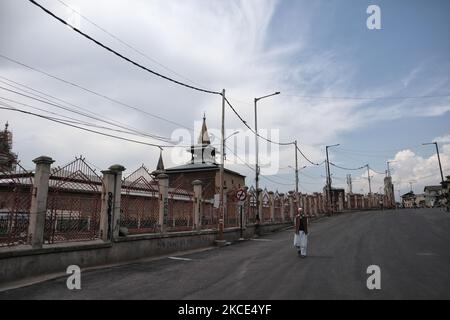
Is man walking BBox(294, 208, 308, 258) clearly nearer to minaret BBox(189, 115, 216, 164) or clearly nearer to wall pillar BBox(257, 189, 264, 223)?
wall pillar BBox(257, 189, 264, 223)

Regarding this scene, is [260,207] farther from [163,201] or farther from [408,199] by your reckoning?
[408,199]

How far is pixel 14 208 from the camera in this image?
9.28 metres

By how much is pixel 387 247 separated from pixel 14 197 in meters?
13.3

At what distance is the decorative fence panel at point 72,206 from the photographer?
10.3 metres

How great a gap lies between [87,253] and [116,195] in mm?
2336

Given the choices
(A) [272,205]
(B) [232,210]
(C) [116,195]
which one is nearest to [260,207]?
(A) [272,205]

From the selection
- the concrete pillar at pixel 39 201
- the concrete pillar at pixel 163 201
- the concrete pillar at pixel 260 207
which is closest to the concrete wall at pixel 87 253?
the concrete pillar at pixel 39 201

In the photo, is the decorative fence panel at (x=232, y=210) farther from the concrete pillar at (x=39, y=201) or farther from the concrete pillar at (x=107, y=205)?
the concrete pillar at (x=39, y=201)

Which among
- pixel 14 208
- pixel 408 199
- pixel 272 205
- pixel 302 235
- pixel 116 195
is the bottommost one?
pixel 302 235

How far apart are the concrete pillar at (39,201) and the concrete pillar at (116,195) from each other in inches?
105
